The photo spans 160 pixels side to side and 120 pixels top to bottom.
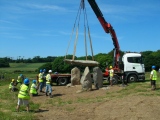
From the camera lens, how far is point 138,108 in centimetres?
1240

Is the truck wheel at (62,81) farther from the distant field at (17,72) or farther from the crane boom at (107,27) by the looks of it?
the distant field at (17,72)

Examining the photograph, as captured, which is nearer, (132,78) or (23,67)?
(132,78)

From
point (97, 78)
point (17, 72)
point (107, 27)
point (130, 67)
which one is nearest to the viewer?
point (97, 78)

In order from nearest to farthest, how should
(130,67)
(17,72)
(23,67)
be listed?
(130,67), (17,72), (23,67)

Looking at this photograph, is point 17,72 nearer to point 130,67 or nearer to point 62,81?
point 62,81

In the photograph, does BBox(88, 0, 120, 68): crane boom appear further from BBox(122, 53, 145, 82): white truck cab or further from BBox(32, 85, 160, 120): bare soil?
BBox(32, 85, 160, 120): bare soil

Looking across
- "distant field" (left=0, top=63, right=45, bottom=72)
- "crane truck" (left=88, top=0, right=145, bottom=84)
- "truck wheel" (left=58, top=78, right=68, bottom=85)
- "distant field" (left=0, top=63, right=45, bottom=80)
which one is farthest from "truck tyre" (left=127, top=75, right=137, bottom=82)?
"distant field" (left=0, top=63, right=45, bottom=72)

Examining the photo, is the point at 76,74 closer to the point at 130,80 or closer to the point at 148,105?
the point at 130,80

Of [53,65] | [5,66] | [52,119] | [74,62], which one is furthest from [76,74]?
[5,66]

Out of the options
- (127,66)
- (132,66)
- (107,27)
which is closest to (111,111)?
(127,66)

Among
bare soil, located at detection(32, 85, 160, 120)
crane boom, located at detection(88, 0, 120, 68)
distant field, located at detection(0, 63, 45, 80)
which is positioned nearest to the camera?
bare soil, located at detection(32, 85, 160, 120)

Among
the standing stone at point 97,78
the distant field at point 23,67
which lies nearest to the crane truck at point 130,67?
the standing stone at point 97,78

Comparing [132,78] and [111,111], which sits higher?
[132,78]

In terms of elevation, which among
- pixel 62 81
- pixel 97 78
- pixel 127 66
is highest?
pixel 127 66
